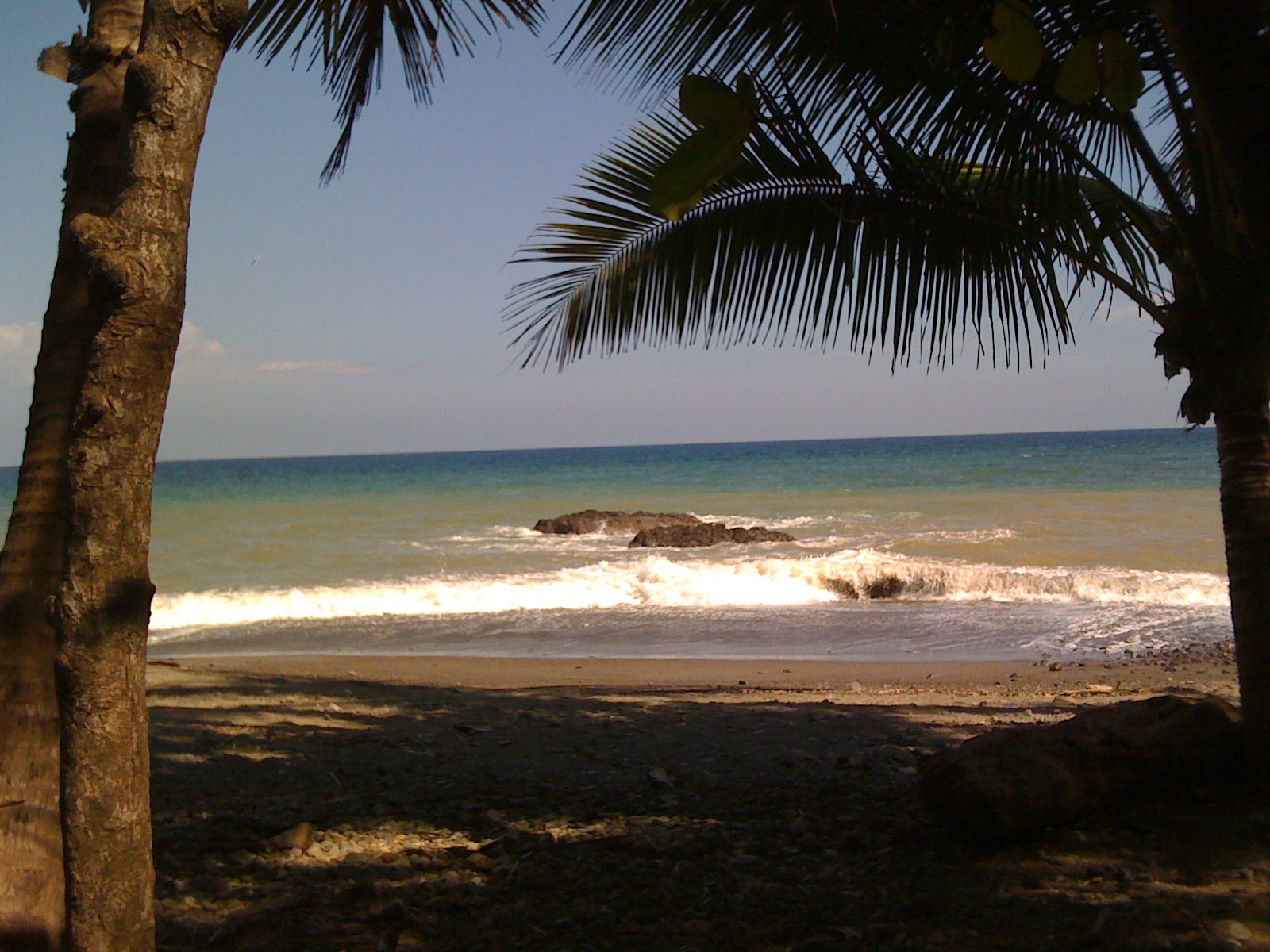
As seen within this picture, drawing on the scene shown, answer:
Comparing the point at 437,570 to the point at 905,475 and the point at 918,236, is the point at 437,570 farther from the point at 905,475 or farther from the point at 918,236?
the point at 905,475

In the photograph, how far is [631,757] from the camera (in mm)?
3930

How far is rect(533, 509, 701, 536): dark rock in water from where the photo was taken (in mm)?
20516

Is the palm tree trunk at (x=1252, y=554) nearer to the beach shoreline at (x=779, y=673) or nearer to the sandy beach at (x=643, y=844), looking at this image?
the sandy beach at (x=643, y=844)

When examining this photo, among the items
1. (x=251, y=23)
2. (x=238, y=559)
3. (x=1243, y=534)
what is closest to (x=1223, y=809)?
(x=1243, y=534)

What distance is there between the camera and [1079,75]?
1.81 meters

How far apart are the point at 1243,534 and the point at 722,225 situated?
1.97 metres

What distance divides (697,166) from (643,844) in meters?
2.13

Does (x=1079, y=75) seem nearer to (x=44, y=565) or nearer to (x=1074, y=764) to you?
(x=1074, y=764)

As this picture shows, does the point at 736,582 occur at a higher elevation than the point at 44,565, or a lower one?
lower

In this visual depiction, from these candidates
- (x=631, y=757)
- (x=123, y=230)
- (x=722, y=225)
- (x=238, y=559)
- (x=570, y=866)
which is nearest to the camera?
(x=123, y=230)

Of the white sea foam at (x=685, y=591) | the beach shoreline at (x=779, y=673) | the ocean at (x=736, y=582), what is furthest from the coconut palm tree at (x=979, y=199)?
the white sea foam at (x=685, y=591)

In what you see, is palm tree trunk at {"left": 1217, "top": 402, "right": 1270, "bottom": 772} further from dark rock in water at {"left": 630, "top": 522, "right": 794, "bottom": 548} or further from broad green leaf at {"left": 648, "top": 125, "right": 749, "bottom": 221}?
dark rock in water at {"left": 630, "top": 522, "right": 794, "bottom": 548}

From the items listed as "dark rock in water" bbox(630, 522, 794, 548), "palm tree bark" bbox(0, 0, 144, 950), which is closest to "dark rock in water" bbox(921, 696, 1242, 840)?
"palm tree bark" bbox(0, 0, 144, 950)

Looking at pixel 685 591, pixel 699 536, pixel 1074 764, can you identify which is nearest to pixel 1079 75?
Result: pixel 1074 764
